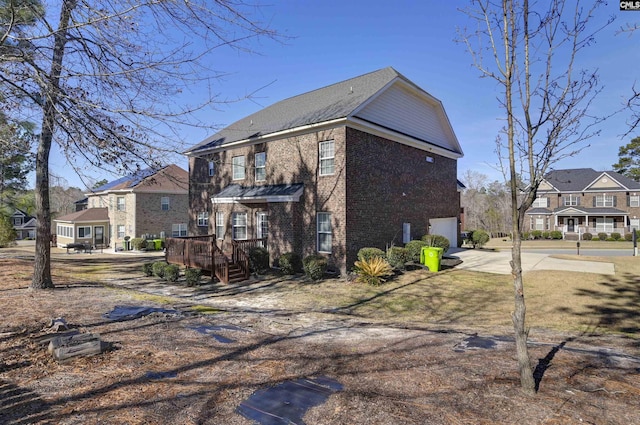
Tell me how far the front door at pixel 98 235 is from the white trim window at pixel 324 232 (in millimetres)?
33118

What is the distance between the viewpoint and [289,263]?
15.1 m

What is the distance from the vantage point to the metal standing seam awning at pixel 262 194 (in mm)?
15695

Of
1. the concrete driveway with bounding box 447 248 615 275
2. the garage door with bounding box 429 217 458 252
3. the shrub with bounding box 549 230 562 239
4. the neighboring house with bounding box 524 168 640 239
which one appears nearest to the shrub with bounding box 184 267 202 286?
the concrete driveway with bounding box 447 248 615 275

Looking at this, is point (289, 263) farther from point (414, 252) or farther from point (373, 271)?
point (414, 252)

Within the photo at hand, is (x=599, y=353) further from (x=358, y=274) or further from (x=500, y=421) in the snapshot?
(x=358, y=274)

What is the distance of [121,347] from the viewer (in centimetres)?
530

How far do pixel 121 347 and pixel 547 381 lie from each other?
6022 millimetres

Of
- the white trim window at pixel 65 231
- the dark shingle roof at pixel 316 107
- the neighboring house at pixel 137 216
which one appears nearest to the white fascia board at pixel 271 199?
the dark shingle roof at pixel 316 107

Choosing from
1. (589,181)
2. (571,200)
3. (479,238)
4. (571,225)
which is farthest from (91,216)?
(589,181)

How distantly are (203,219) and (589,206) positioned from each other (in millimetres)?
49713

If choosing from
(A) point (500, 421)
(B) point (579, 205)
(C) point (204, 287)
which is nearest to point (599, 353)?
(A) point (500, 421)

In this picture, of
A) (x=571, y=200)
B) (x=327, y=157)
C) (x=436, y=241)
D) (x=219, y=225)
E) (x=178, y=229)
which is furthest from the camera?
(x=571, y=200)

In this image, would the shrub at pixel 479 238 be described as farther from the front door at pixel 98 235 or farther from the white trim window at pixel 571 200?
the front door at pixel 98 235

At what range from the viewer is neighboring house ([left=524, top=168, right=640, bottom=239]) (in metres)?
43.4
